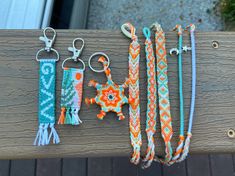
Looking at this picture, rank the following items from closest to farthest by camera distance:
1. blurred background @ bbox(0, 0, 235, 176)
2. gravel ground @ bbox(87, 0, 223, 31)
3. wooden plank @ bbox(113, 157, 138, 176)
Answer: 1. blurred background @ bbox(0, 0, 235, 176)
2. wooden plank @ bbox(113, 157, 138, 176)
3. gravel ground @ bbox(87, 0, 223, 31)

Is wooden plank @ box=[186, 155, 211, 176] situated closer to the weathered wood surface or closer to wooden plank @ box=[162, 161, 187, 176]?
wooden plank @ box=[162, 161, 187, 176]

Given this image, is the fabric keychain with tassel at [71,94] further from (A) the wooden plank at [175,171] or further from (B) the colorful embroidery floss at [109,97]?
(A) the wooden plank at [175,171]

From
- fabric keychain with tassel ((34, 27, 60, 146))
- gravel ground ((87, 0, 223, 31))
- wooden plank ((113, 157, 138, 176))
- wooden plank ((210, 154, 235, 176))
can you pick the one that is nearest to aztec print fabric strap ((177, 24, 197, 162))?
fabric keychain with tassel ((34, 27, 60, 146))

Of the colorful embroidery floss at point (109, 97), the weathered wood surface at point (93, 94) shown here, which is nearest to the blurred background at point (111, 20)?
the weathered wood surface at point (93, 94)

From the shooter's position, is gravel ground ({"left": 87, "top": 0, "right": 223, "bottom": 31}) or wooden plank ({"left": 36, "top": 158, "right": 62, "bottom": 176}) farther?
gravel ground ({"left": 87, "top": 0, "right": 223, "bottom": 31})

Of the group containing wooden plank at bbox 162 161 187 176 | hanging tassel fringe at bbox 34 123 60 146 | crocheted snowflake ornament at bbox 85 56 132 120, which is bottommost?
wooden plank at bbox 162 161 187 176

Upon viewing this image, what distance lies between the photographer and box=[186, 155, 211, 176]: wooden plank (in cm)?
129

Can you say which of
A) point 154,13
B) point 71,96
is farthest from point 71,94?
point 154,13

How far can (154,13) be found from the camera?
1.57 meters

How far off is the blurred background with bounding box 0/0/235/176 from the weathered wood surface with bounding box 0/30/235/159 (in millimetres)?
366

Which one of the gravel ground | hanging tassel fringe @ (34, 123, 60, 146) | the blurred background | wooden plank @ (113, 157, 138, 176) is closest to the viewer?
hanging tassel fringe @ (34, 123, 60, 146)

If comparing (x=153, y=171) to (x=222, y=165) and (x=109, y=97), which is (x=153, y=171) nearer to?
(x=222, y=165)

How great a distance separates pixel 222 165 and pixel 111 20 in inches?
40.4

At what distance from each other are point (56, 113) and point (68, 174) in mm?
800
